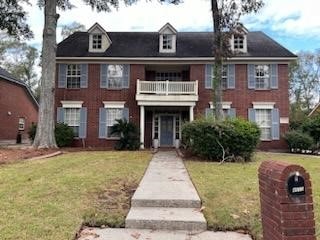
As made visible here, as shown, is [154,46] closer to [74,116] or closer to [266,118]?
[74,116]

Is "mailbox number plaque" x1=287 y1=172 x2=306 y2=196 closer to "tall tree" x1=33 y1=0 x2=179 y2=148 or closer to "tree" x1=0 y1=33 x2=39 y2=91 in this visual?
"tall tree" x1=33 y1=0 x2=179 y2=148

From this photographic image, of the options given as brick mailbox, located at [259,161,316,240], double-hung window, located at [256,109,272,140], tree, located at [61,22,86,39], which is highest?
tree, located at [61,22,86,39]

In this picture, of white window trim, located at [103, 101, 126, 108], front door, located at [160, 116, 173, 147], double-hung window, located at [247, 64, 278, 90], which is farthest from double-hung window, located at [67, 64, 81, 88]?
double-hung window, located at [247, 64, 278, 90]

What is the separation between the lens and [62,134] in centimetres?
2325

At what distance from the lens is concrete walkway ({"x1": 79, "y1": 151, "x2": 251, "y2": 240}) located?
608 centimetres

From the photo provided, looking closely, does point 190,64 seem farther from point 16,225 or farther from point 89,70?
point 16,225

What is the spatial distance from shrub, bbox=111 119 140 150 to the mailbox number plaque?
1816 cm

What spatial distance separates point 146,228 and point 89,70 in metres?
19.5

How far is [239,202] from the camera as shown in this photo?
25.3 ft

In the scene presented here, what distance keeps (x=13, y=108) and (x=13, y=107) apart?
0.09 meters

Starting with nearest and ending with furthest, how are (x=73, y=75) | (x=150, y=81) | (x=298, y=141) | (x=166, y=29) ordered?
(x=298, y=141) < (x=150, y=81) < (x=73, y=75) < (x=166, y=29)

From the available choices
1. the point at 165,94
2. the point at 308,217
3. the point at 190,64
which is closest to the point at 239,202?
the point at 308,217

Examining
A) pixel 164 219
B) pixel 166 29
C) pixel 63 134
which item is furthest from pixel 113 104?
pixel 164 219

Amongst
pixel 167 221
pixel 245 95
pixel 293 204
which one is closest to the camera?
pixel 293 204
